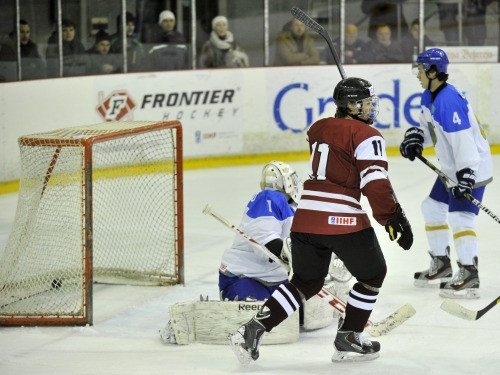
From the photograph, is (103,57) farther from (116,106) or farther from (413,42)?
(413,42)

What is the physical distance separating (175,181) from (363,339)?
171cm

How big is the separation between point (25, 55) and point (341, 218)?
4.79 m

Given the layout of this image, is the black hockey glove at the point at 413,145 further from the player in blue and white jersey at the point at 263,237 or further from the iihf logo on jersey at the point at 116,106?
the iihf logo on jersey at the point at 116,106

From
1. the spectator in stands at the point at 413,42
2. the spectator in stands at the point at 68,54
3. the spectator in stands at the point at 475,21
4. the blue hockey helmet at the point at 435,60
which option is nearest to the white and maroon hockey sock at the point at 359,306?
the blue hockey helmet at the point at 435,60

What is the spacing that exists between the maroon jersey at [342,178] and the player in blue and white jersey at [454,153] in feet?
4.02

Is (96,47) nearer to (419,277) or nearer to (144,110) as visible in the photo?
(144,110)

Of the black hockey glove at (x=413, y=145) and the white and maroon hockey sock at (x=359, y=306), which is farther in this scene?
the black hockey glove at (x=413, y=145)

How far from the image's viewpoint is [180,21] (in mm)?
9414

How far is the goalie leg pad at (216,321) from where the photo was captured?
14.0 ft

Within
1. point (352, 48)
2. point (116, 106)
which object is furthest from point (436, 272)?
point (352, 48)

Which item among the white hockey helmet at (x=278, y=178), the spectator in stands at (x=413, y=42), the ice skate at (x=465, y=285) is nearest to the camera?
the white hockey helmet at (x=278, y=178)

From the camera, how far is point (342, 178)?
394cm

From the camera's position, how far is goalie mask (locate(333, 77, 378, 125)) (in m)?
4.01

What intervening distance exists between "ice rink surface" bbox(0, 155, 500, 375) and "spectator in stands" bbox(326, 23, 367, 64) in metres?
3.81
